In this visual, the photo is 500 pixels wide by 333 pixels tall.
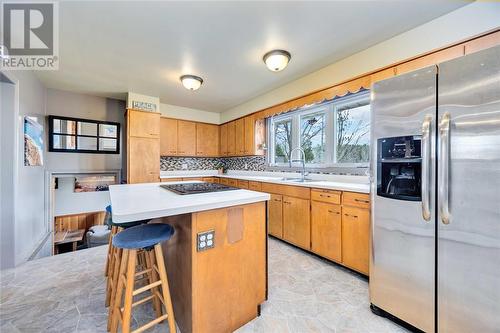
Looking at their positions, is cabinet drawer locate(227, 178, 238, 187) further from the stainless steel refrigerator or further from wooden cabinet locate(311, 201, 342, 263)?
the stainless steel refrigerator

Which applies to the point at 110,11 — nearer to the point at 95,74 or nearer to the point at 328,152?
the point at 95,74

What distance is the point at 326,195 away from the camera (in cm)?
238

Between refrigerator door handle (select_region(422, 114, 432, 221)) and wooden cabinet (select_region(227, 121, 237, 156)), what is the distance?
380 cm

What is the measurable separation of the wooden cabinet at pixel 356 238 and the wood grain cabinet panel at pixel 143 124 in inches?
146

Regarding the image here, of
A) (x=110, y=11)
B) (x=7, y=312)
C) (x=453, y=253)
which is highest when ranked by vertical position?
(x=110, y=11)

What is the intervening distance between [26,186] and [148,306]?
256cm

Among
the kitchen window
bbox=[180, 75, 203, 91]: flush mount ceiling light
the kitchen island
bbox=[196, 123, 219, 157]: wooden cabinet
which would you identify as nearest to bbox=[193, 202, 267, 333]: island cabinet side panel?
the kitchen island

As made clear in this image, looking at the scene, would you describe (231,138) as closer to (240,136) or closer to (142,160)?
(240,136)

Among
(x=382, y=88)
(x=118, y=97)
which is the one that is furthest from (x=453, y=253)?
(x=118, y=97)

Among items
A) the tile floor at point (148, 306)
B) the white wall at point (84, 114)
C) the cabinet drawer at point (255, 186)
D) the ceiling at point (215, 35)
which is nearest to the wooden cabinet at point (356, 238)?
the tile floor at point (148, 306)

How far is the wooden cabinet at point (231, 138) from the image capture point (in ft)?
15.8

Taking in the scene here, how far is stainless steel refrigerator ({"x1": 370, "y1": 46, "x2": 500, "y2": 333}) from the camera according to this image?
43.3 inches

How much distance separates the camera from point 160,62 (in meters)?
2.71

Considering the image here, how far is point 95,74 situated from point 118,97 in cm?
121
